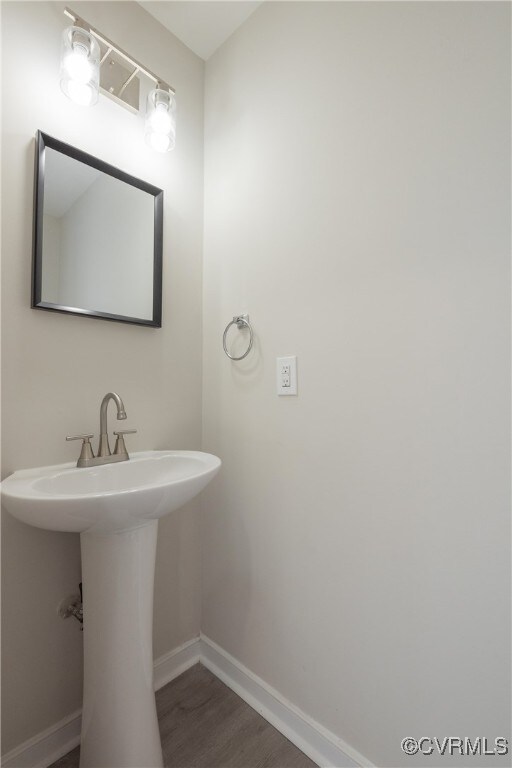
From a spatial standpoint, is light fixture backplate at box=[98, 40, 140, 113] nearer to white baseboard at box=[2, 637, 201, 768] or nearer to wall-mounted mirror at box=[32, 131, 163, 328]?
wall-mounted mirror at box=[32, 131, 163, 328]

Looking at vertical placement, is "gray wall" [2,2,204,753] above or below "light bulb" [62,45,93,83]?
below

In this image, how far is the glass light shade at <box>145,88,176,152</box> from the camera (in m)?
1.24

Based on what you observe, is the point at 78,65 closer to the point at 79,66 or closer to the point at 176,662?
the point at 79,66

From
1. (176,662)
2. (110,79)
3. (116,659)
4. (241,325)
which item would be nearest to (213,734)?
(176,662)

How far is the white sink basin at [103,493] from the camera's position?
745 millimetres

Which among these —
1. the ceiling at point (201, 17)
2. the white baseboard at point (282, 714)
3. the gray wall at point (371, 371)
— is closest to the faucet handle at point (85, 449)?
the gray wall at point (371, 371)

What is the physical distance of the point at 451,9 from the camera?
2.78 ft

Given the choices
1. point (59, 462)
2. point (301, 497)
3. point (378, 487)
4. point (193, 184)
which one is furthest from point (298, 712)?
point (193, 184)

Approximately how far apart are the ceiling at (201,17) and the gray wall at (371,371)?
5cm

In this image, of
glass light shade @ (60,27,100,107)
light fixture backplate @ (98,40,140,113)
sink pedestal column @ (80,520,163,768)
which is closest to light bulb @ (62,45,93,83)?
glass light shade @ (60,27,100,107)

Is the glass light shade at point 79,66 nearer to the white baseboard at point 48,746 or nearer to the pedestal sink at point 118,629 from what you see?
the pedestal sink at point 118,629

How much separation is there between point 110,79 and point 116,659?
5.91ft

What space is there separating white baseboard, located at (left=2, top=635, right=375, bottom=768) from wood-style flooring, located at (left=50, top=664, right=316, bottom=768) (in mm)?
22

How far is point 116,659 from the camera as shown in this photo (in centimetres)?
95
